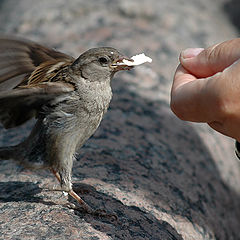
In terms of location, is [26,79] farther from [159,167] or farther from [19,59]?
[159,167]

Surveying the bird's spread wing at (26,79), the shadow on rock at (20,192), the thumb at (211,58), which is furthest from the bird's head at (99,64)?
the shadow on rock at (20,192)

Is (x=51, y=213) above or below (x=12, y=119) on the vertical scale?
below

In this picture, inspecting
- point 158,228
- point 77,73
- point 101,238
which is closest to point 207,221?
point 158,228

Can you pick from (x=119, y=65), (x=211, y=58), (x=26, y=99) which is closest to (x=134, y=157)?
(x=119, y=65)

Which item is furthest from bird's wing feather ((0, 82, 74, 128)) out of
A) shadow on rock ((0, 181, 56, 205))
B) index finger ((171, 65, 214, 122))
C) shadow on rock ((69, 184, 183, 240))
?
index finger ((171, 65, 214, 122))

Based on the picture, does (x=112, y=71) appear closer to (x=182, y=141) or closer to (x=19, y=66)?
(x=19, y=66)

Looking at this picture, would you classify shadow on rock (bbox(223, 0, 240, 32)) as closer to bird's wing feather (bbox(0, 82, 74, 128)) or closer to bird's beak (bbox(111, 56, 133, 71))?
bird's beak (bbox(111, 56, 133, 71))
